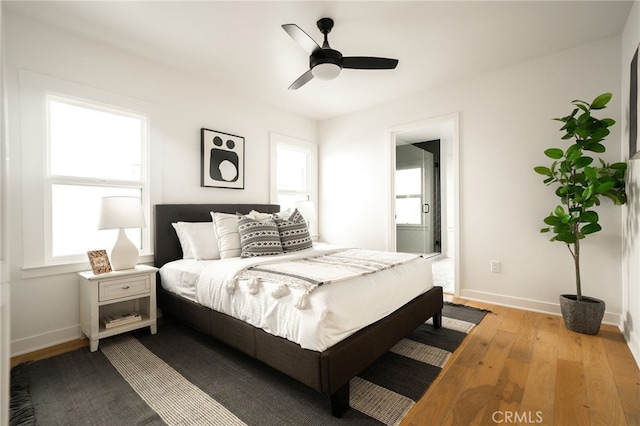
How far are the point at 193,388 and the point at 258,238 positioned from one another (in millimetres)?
1331

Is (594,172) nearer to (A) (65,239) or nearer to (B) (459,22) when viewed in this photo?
(B) (459,22)

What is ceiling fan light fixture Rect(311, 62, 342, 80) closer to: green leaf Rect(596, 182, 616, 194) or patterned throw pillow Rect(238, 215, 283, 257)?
patterned throw pillow Rect(238, 215, 283, 257)

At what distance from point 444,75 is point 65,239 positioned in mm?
4133

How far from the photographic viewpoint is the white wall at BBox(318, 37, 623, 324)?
109 inches

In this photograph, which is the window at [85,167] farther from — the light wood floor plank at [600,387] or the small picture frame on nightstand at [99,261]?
the light wood floor plank at [600,387]

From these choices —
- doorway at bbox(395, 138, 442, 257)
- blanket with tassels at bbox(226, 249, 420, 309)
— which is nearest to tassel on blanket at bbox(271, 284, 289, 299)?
blanket with tassels at bbox(226, 249, 420, 309)

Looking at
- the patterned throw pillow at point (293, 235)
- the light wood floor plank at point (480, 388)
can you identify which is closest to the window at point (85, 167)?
the patterned throw pillow at point (293, 235)

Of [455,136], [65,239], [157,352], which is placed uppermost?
[455,136]

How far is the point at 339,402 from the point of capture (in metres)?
1.61

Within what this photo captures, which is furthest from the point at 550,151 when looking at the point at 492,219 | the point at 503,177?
the point at 492,219

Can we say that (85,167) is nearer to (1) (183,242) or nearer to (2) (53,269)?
(2) (53,269)

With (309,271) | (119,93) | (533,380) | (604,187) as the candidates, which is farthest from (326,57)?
(533,380)

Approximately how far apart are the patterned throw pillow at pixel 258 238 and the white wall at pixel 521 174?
2.24 metres

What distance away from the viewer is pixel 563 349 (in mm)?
2305
